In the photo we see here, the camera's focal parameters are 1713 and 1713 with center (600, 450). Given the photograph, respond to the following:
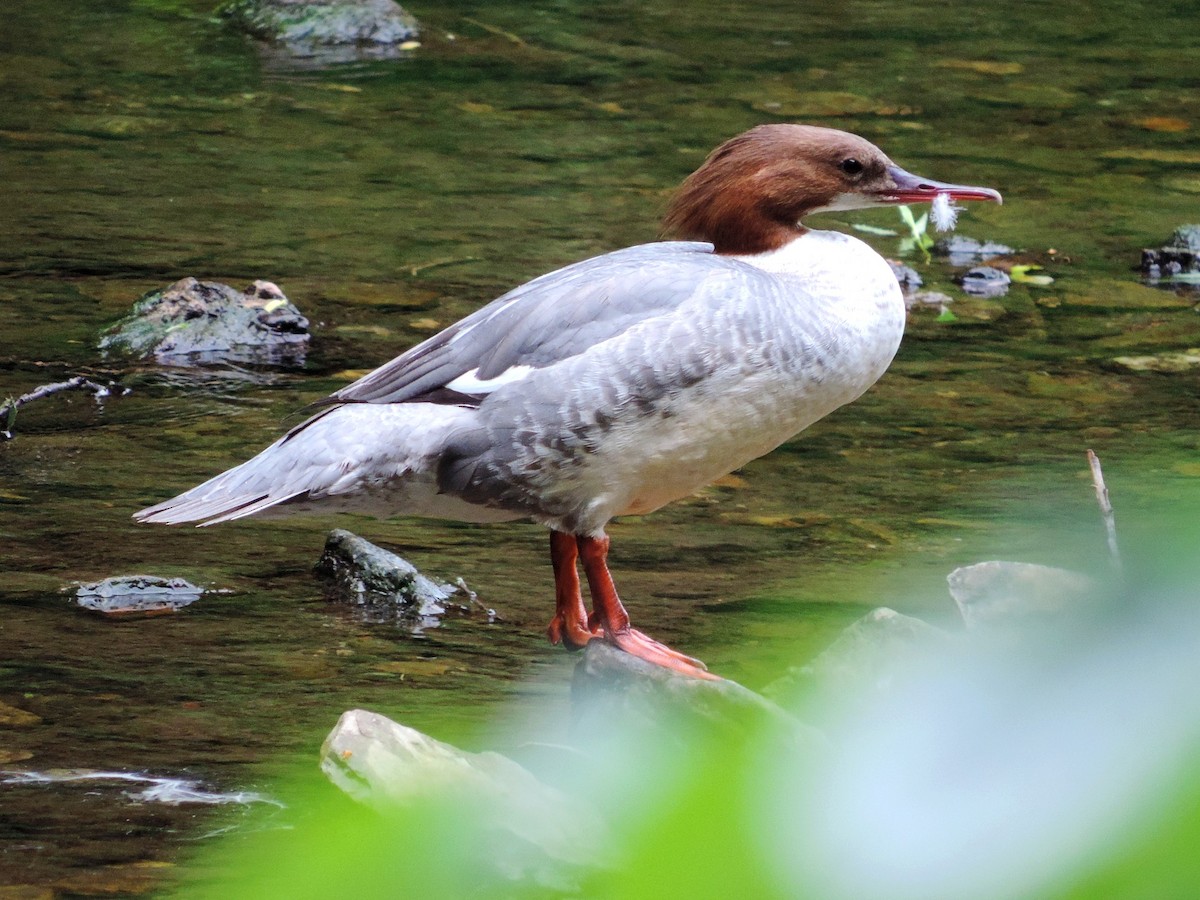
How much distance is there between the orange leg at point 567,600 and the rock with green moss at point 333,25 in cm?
828

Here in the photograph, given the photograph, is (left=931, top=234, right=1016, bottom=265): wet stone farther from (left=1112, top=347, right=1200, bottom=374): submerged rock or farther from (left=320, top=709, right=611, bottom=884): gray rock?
(left=320, top=709, right=611, bottom=884): gray rock

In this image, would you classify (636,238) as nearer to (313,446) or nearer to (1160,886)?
(313,446)

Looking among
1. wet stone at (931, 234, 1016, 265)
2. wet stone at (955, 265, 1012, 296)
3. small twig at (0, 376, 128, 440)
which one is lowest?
small twig at (0, 376, 128, 440)

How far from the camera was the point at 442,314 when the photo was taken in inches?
273

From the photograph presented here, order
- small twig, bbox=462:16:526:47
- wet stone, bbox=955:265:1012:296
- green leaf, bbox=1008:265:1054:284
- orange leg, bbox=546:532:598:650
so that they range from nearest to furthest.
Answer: orange leg, bbox=546:532:598:650 → wet stone, bbox=955:265:1012:296 → green leaf, bbox=1008:265:1054:284 → small twig, bbox=462:16:526:47

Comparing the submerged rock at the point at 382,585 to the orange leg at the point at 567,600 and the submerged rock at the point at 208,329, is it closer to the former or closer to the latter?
the orange leg at the point at 567,600

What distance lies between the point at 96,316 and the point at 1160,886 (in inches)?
262

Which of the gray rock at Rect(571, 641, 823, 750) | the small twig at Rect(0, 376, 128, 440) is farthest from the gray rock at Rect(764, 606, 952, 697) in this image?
the small twig at Rect(0, 376, 128, 440)

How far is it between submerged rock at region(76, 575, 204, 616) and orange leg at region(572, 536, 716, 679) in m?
1.01

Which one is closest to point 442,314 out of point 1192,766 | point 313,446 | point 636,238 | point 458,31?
point 636,238

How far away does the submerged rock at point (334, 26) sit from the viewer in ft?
38.5

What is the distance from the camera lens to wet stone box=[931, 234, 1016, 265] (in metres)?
7.96

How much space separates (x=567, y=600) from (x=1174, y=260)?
467cm

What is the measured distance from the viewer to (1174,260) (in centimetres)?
772
